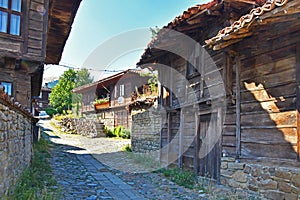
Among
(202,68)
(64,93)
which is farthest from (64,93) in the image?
(202,68)

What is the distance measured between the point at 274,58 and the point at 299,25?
73 centimetres

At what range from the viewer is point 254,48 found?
5309 millimetres

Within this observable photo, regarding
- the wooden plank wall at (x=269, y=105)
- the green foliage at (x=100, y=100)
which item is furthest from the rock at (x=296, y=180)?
the green foliage at (x=100, y=100)

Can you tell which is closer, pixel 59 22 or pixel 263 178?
pixel 263 178

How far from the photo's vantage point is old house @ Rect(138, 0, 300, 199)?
4.50 metres

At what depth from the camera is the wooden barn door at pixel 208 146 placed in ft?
21.4

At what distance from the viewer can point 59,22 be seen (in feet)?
30.3

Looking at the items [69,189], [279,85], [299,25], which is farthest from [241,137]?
[69,189]

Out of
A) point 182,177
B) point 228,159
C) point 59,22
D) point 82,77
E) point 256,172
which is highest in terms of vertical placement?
point 82,77

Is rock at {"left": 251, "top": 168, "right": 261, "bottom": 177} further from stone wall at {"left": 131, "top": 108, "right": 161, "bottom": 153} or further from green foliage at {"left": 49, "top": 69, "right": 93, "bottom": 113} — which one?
green foliage at {"left": 49, "top": 69, "right": 93, "bottom": 113}

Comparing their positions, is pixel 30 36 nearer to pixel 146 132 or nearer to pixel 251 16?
pixel 251 16

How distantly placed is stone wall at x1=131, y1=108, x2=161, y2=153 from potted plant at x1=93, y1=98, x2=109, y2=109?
11.3m

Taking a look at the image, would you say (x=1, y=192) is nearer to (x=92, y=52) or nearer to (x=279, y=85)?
(x=279, y=85)

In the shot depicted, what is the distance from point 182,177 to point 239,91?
2.73 metres
